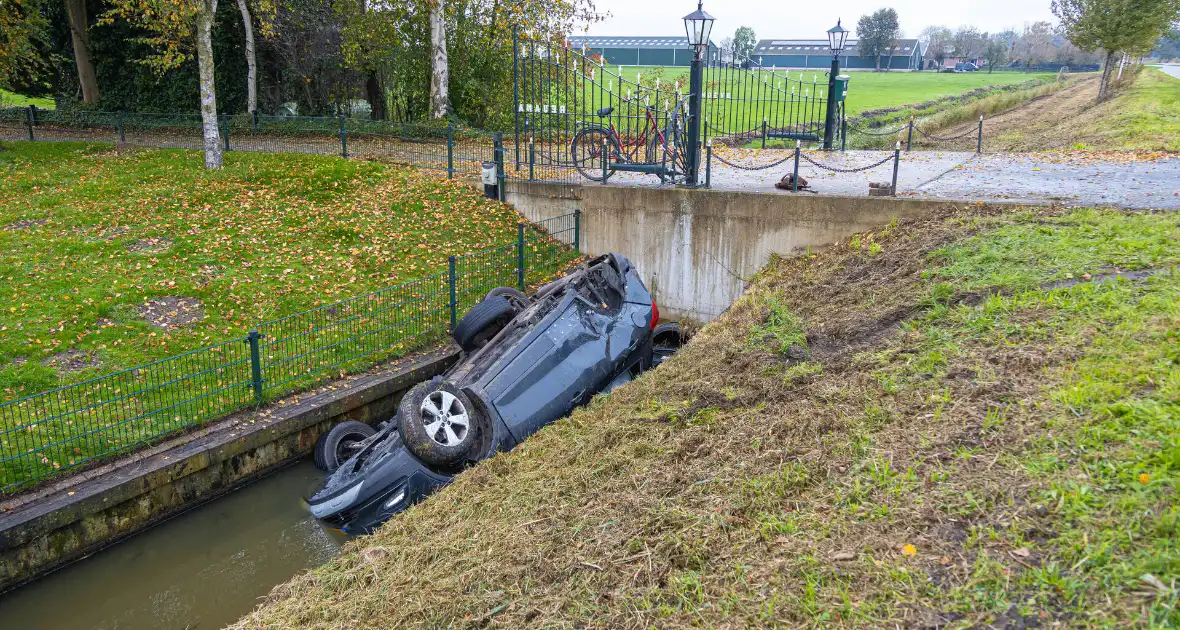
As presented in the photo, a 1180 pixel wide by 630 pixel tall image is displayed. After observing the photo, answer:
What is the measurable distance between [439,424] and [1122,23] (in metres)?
26.3

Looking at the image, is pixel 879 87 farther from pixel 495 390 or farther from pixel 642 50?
pixel 495 390

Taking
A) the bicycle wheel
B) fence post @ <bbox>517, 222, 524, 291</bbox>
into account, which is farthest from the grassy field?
fence post @ <bbox>517, 222, 524, 291</bbox>

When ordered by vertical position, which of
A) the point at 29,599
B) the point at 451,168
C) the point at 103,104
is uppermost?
the point at 103,104

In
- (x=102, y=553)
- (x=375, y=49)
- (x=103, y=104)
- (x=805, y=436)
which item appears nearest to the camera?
(x=805, y=436)

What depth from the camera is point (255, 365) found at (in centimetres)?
864

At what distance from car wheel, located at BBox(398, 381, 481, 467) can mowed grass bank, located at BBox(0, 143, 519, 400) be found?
14.0 ft

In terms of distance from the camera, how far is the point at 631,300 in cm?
916

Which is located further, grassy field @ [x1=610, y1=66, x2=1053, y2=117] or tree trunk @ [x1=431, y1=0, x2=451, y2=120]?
grassy field @ [x1=610, y1=66, x2=1053, y2=117]

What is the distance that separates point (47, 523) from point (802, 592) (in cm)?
646

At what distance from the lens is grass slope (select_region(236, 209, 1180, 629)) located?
152 inches

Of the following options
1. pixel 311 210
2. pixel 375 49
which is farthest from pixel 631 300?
pixel 375 49

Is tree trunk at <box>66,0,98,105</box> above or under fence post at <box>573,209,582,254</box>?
above

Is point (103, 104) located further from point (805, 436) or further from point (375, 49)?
point (805, 436)

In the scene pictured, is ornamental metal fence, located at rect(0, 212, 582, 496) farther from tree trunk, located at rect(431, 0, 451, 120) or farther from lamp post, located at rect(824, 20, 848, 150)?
tree trunk, located at rect(431, 0, 451, 120)
